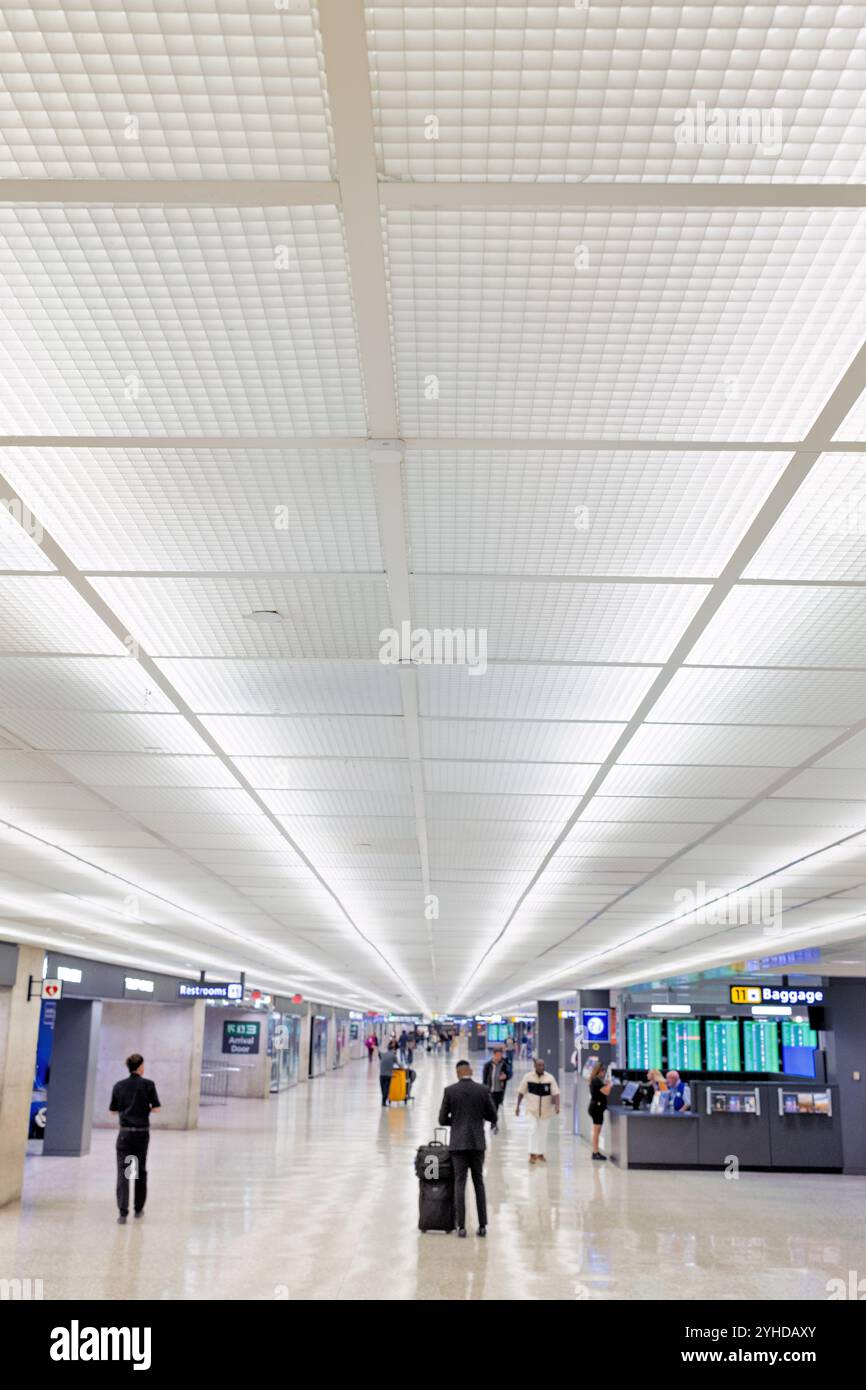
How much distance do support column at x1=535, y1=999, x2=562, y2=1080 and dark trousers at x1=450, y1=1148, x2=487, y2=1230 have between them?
3441 cm

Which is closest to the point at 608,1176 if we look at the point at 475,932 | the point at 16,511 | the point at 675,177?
the point at 475,932

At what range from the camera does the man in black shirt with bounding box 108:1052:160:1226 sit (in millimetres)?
13188

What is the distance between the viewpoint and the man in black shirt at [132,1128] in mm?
13188

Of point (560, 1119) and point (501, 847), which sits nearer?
point (501, 847)

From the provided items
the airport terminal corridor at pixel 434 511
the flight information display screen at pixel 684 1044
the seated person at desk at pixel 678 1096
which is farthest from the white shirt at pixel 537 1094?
the airport terminal corridor at pixel 434 511

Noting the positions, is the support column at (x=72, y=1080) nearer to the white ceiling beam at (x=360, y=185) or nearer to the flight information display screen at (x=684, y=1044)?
the flight information display screen at (x=684, y=1044)

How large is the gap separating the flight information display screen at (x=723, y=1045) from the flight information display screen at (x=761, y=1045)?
0.25m

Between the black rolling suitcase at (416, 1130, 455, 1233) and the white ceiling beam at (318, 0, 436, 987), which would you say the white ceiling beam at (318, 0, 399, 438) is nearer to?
the white ceiling beam at (318, 0, 436, 987)

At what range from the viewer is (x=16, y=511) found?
3855 millimetres

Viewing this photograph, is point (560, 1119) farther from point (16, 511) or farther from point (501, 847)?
point (16, 511)

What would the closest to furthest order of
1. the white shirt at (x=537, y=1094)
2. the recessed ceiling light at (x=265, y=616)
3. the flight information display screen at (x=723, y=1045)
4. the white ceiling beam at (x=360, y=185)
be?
the white ceiling beam at (x=360, y=185) < the recessed ceiling light at (x=265, y=616) < the white shirt at (x=537, y=1094) < the flight information display screen at (x=723, y=1045)

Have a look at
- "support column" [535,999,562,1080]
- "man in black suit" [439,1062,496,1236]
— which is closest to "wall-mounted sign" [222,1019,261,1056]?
"support column" [535,999,562,1080]
